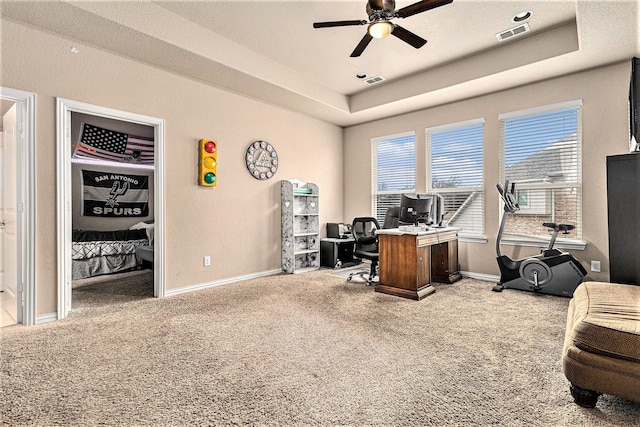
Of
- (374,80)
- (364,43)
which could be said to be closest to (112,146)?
(374,80)

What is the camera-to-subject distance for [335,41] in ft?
12.3

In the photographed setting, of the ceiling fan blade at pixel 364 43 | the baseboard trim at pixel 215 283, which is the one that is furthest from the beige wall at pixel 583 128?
the baseboard trim at pixel 215 283

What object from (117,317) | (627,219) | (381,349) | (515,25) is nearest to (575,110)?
(515,25)

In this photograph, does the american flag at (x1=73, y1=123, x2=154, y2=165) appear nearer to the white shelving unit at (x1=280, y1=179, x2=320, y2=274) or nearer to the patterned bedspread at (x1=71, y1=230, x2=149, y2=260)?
the patterned bedspread at (x1=71, y1=230, x2=149, y2=260)

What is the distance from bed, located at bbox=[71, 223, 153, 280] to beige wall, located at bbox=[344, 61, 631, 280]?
4732 millimetres

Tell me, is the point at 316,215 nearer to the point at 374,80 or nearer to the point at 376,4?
the point at 374,80

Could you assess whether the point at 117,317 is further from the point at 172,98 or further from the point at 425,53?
the point at 425,53

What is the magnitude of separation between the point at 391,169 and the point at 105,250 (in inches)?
197

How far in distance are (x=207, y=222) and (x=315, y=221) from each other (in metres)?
1.98

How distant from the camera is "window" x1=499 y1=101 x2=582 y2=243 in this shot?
13.1 ft

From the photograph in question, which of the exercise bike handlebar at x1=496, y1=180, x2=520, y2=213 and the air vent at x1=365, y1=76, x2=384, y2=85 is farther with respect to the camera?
the air vent at x1=365, y1=76, x2=384, y2=85

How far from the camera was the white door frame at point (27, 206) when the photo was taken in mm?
2859

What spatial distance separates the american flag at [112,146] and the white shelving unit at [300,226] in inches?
110

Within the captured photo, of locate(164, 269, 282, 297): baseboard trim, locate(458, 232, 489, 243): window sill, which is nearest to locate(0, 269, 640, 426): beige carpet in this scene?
locate(164, 269, 282, 297): baseboard trim
